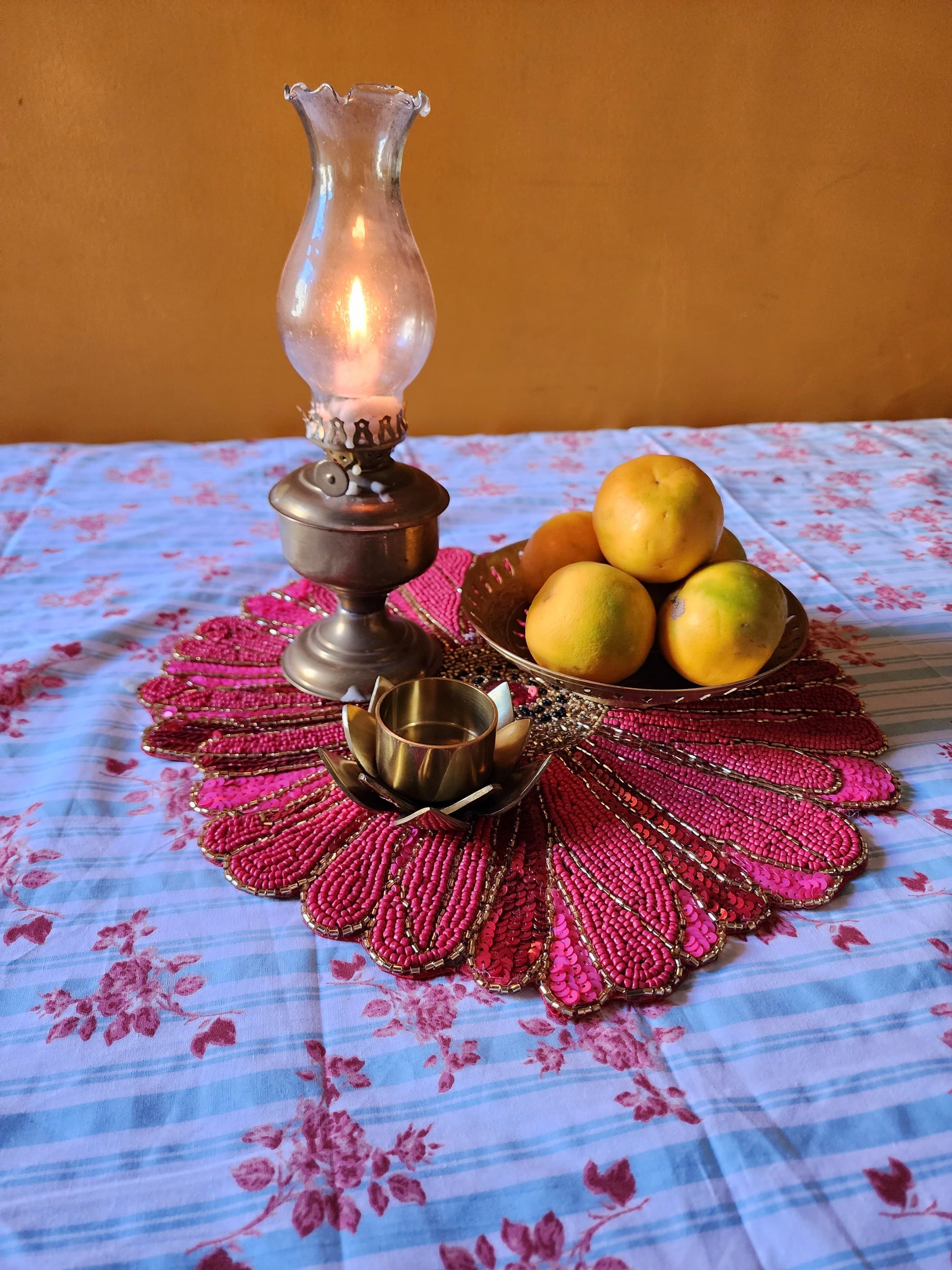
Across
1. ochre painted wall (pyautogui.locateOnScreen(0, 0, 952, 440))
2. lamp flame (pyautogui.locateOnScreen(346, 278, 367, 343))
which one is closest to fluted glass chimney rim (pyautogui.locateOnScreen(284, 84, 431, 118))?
lamp flame (pyautogui.locateOnScreen(346, 278, 367, 343))

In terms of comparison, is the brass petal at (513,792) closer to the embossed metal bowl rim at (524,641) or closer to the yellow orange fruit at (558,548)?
the embossed metal bowl rim at (524,641)

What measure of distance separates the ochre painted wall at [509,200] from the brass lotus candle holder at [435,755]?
3.65 ft

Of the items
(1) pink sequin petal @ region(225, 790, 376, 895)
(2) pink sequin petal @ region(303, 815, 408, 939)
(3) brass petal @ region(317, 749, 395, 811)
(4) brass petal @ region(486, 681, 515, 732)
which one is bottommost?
(1) pink sequin petal @ region(225, 790, 376, 895)

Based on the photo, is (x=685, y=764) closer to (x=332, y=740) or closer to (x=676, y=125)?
(x=332, y=740)

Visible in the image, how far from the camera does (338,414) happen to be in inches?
25.5

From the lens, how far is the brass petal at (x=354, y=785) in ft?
1.79

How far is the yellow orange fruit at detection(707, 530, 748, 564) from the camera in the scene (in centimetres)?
69

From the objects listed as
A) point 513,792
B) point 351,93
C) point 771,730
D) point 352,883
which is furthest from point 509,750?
point 351,93

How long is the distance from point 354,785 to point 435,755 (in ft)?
0.22

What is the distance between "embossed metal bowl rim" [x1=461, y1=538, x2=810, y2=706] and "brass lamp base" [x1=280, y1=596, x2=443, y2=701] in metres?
0.07

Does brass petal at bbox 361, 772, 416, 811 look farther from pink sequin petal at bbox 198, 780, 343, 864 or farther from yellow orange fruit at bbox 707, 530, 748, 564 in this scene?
yellow orange fruit at bbox 707, 530, 748, 564

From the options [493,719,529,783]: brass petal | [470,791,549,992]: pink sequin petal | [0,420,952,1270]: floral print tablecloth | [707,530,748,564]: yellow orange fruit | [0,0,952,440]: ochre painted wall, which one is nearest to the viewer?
[0,420,952,1270]: floral print tablecloth

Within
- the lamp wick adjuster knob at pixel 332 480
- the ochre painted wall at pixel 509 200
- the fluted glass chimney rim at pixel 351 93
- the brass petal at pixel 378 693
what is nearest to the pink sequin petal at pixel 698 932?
the brass petal at pixel 378 693

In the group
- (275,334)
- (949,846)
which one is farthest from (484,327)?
(949,846)
